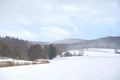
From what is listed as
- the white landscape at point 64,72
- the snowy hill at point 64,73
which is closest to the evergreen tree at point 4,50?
the white landscape at point 64,72

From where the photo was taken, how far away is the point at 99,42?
574 feet

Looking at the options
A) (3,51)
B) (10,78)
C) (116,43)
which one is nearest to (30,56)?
Result: (3,51)

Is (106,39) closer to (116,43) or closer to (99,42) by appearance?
(99,42)

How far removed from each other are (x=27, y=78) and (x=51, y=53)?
57.8 meters

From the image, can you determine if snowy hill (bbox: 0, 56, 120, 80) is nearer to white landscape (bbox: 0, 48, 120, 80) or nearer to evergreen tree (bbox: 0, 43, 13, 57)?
white landscape (bbox: 0, 48, 120, 80)

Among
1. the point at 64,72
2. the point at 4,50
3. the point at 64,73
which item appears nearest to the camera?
the point at 64,73

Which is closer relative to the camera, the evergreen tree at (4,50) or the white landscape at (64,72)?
the white landscape at (64,72)

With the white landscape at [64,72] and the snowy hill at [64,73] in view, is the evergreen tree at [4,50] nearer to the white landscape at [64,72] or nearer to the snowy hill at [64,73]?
the white landscape at [64,72]

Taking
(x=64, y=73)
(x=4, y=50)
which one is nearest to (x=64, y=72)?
(x=64, y=73)

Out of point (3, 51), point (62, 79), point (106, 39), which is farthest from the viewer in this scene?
point (106, 39)

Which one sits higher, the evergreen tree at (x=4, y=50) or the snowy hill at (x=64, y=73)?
the evergreen tree at (x=4, y=50)

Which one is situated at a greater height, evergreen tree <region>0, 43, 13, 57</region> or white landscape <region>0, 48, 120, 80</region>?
evergreen tree <region>0, 43, 13, 57</region>

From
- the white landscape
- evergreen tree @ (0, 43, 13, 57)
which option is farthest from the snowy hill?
evergreen tree @ (0, 43, 13, 57)

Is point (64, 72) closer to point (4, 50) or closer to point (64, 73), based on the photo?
point (64, 73)
